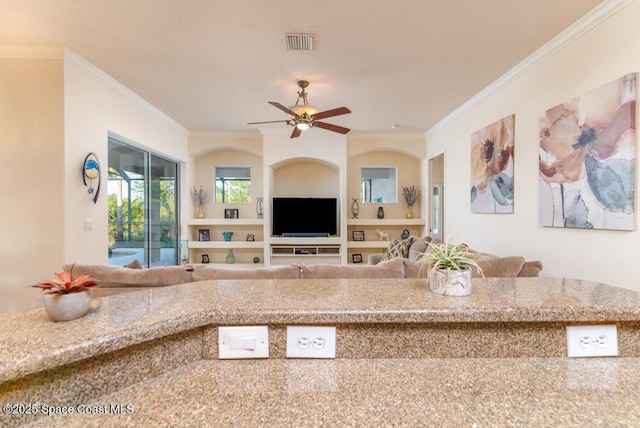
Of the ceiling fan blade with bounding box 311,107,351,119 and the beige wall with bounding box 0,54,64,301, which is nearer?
the beige wall with bounding box 0,54,64,301

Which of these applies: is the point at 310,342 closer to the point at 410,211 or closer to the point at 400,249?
the point at 400,249

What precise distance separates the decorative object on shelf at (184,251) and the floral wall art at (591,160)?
5.29 m

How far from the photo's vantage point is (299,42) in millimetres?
2557

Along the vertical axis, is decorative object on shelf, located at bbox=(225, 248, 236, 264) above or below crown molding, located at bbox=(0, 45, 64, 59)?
below

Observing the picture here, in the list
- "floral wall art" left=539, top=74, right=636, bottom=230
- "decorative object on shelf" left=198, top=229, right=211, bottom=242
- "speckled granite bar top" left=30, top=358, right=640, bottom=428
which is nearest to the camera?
"speckled granite bar top" left=30, top=358, right=640, bottom=428

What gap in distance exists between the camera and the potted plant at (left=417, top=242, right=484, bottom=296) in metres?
1.00

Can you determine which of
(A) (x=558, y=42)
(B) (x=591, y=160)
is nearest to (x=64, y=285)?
(B) (x=591, y=160)

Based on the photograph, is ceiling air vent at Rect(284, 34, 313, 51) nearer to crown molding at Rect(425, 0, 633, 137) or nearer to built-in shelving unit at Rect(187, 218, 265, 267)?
crown molding at Rect(425, 0, 633, 137)

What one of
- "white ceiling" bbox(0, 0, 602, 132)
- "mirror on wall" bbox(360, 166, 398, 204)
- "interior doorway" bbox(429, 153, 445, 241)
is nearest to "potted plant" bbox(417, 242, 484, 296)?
"white ceiling" bbox(0, 0, 602, 132)

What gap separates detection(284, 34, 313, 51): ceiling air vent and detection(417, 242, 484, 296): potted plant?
2.16m

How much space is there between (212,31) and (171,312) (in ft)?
7.86

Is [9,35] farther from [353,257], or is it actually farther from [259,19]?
[353,257]

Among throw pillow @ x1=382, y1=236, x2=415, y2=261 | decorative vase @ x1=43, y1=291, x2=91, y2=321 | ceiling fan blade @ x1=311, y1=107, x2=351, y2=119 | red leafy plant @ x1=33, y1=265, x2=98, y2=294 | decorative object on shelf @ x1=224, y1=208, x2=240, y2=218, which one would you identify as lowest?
throw pillow @ x1=382, y1=236, x2=415, y2=261

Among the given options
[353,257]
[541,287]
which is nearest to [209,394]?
[541,287]
